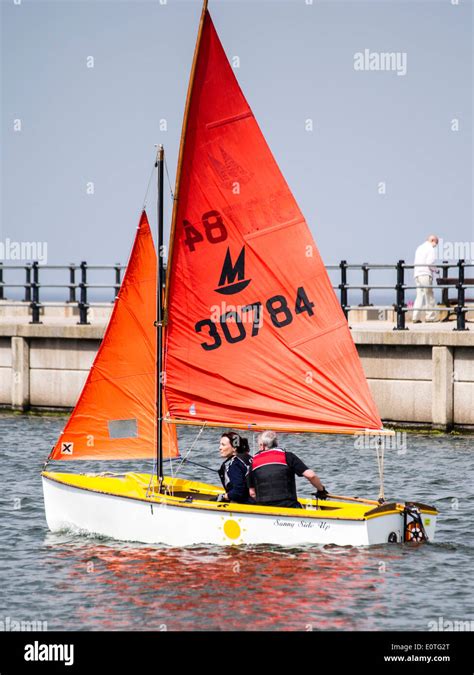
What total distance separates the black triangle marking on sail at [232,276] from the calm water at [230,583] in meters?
2.94

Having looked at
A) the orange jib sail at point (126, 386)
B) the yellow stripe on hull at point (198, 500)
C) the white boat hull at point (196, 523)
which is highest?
the orange jib sail at point (126, 386)

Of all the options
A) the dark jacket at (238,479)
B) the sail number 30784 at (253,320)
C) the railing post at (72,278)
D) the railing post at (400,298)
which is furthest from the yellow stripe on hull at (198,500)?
the railing post at (72,278)

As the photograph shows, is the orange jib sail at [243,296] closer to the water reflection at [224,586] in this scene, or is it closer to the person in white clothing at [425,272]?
the water reflection at [224,586]

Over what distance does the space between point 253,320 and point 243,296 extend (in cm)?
30

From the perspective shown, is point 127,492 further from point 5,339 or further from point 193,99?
point 5,339

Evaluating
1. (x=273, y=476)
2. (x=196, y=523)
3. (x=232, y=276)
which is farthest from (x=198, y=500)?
(x=232, y=276)

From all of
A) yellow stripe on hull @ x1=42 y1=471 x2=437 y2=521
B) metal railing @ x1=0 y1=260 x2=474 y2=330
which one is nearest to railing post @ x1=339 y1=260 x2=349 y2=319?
metal railing @ x1=0 y1=260 x2=474 y2=330

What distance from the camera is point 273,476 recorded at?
48.0ft

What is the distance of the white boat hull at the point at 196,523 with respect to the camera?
1446cm

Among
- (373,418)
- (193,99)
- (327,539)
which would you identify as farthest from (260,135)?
(327,539)

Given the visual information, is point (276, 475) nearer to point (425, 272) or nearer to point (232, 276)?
point (232, 276)
